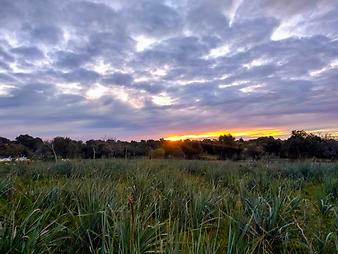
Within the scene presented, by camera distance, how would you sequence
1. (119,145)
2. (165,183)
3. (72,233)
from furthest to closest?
1. (119,145)
2. (165,183)
3. (72,233)

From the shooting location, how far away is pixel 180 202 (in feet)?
21.0

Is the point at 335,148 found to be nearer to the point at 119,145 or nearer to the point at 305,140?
the point at 305,140

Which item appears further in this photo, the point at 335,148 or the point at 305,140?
the point at 305,140

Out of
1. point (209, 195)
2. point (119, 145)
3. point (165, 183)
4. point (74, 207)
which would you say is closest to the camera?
point (74, 207)

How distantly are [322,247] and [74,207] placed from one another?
12.2 feet

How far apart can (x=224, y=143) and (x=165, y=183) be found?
147 ft

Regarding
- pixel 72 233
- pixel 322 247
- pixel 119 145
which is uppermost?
pixel 119 145

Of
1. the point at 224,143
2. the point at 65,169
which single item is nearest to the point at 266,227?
the point at 65,169

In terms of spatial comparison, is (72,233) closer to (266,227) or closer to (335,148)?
(266,227)

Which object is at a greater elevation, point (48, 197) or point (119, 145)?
point (119, 145)

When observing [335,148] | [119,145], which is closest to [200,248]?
[119,145]

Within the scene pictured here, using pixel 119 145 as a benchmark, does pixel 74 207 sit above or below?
below

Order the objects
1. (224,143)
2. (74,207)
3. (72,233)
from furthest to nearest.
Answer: (224,143)
(74,207)
(72,233)

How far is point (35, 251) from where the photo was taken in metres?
3.81
